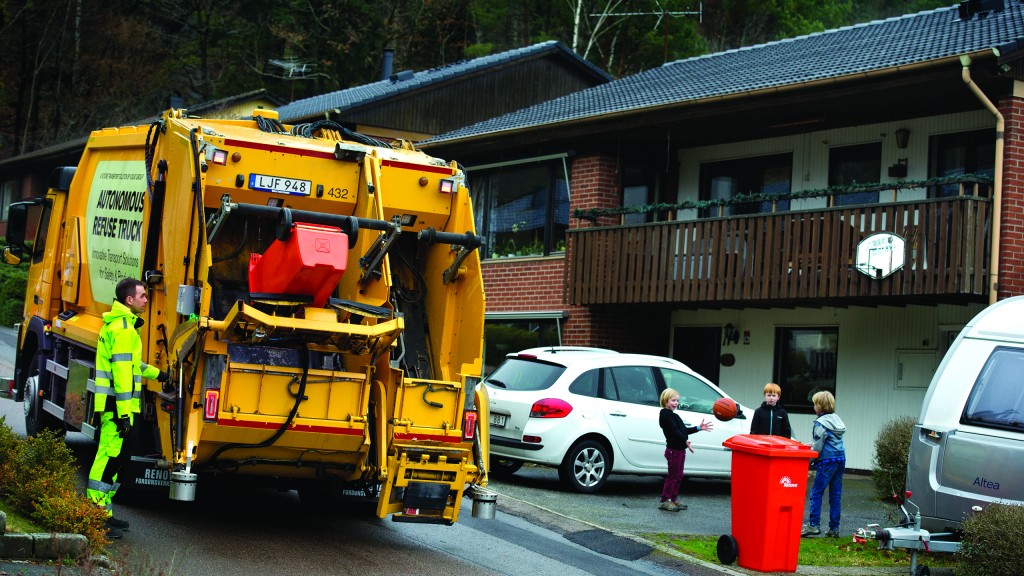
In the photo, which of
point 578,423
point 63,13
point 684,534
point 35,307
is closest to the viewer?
point 684,534

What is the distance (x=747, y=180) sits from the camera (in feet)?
64.5

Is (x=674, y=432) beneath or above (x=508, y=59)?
beneath

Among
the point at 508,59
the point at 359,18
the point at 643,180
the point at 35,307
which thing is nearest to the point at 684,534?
the point at 35,307

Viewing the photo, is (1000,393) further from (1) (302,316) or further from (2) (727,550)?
(1) (302,316)

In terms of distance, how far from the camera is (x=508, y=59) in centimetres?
3181

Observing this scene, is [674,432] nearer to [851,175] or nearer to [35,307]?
[35,307]

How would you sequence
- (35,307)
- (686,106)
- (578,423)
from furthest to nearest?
(686,106) < (578,423) < (35,307)

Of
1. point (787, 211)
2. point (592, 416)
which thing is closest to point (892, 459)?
point (592, 416)

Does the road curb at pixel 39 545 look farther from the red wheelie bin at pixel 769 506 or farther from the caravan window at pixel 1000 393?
the caravan window at pixel 1000 393

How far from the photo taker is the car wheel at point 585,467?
13.1 meters

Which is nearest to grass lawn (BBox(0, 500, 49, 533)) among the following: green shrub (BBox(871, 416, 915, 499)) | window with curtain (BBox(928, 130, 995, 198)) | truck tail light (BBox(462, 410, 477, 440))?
truck tail light (BBox(462, 410, 477, 440))

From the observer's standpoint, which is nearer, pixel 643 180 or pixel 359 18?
pixel 643 180

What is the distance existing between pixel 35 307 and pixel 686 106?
31.6 feet

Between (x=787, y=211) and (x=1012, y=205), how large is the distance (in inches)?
115
